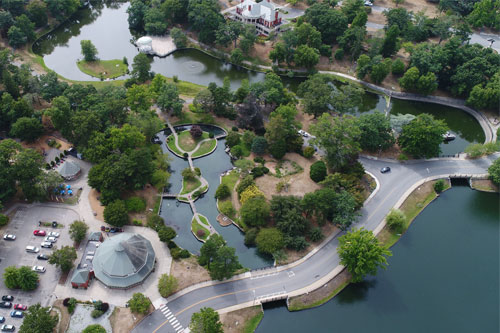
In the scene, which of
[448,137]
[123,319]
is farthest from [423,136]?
[123,319]

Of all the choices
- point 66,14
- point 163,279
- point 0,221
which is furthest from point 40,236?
point 66,14

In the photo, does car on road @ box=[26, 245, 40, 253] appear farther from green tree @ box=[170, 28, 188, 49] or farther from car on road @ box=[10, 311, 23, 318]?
green tree @ box=[170, 28, 188, 49]

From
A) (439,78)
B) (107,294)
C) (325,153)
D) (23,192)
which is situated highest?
(439,78)

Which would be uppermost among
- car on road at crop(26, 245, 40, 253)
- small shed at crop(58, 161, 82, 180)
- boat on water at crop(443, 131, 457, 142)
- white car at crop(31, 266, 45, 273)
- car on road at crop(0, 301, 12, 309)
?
boat on water at crop(443, 131, 457, 142)

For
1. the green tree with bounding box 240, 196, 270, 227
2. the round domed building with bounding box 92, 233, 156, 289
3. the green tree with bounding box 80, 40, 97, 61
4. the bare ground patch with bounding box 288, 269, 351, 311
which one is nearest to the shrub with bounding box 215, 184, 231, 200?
the green tree with bounding box 240, 196, 270, 227

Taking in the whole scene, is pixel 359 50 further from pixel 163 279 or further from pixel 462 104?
pixel 163 279

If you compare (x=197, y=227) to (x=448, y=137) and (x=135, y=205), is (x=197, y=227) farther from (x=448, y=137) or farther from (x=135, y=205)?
(x=448, y=137)
